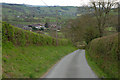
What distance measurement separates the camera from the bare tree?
33.5m

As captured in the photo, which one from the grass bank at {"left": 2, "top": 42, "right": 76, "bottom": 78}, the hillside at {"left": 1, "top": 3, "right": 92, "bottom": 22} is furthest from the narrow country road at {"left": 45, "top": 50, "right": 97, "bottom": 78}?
the hillside at {"left": 1, "top": 3, "right": 92, "bottom": 22}

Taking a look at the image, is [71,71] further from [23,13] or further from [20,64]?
[23,13]

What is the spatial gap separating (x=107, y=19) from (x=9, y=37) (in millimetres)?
25540

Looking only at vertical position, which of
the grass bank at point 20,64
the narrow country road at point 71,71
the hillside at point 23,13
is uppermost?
the hillside at point 23,13

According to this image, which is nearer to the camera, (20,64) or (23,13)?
(20,64)

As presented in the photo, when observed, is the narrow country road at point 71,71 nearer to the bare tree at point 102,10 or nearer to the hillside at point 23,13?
the hillside at point 23,13

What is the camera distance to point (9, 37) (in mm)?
14375

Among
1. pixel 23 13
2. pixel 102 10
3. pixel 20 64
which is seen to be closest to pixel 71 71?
pixel 20 64

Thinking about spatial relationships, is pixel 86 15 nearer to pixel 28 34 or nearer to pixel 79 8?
pixel 79 8

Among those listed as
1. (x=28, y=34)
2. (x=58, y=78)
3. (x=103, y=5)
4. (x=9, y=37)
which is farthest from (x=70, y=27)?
(x=58, y=78)

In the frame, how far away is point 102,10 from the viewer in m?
34.5

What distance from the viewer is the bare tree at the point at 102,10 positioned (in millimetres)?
33469

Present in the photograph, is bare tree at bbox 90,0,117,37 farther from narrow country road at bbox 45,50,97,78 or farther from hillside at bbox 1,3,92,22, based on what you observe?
narrow country road at bbox 45,50,97,78

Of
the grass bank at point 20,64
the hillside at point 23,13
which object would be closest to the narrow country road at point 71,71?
the grass bank at point 20,64
